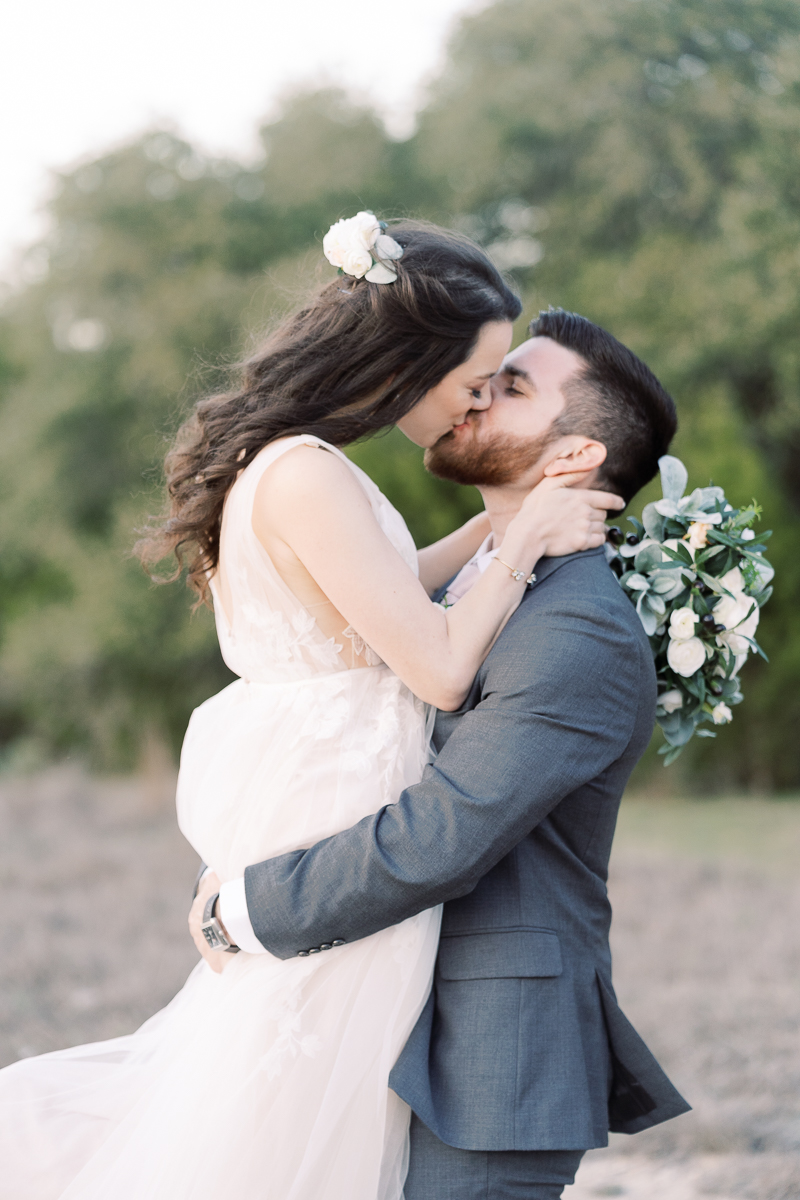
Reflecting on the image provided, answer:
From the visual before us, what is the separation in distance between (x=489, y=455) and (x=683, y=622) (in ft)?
1.94

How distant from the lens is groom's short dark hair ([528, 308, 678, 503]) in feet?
8.08

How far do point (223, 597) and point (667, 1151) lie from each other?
2.71 m

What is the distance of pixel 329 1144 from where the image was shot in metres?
1.96

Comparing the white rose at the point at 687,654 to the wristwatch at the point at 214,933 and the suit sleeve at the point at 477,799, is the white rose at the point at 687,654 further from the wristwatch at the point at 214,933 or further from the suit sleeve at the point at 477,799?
the wristwatch at the point at 214,933

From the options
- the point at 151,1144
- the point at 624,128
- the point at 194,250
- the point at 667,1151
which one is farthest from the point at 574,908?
the point at 194,250

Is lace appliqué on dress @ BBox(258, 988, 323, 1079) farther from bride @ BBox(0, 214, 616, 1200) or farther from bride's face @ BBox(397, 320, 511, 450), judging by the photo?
bride's face @ BBox(397, 320, 511, 450)

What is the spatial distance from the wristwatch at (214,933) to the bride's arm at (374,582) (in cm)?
59

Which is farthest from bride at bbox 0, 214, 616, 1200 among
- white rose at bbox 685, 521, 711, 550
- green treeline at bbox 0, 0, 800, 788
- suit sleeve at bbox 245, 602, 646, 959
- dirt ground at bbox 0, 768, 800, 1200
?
green treeline at bbox 0, 0, 800, 788

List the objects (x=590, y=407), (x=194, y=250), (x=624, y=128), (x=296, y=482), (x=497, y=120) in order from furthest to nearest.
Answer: (x=194, y=250), (x=497, y=120), (x=624, y=128), (x=590, y=407), (x=296, y=482)

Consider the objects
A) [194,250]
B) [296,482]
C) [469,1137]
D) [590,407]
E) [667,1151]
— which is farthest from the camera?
[194,250]

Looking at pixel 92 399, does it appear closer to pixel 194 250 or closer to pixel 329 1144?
pixel 194 250

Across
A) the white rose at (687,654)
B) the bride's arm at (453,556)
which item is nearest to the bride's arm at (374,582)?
the white rose at (687,654)

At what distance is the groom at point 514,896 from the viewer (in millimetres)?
1918

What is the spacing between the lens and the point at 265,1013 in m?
2.00
